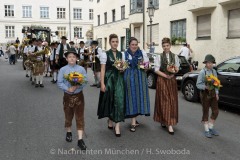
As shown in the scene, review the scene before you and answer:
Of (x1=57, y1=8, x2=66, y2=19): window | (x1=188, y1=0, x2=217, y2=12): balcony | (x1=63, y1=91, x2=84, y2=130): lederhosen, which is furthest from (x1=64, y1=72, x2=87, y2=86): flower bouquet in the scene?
(x1=57, y1=8, x2=66, y2=19): window

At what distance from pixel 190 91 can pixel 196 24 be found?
10.7m

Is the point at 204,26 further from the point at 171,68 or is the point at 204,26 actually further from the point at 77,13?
the point at 77,13

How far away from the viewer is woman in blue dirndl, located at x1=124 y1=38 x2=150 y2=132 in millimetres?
6000

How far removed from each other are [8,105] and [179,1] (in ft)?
50.4

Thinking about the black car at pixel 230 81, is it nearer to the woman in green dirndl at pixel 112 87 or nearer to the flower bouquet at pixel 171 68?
the flower bouquet at pixel 171 68

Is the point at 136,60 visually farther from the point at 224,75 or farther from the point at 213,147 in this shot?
the point at 224,75

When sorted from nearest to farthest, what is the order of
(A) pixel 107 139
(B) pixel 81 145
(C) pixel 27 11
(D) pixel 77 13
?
1. (B) pixel 81 145
2. (A) pixel 107 139
3. (C) pixel 27 11
4. (D) pixel 77 13

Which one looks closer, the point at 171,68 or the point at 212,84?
the point at 212,84

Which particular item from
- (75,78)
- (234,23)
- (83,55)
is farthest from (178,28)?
(75,78)

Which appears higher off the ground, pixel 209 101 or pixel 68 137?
pixel 209 101

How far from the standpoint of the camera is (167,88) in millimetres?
6105

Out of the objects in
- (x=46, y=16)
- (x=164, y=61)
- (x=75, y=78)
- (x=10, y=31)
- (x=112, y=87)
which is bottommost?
(x=112, y=87)

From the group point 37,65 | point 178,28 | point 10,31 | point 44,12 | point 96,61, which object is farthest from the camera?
point 44,12

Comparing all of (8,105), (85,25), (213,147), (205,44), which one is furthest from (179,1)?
(85,25)
